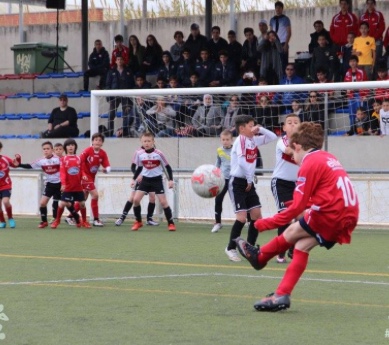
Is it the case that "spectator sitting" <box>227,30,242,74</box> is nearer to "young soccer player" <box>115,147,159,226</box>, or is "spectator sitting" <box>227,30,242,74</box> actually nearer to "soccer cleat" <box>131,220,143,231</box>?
"young soccer player" <box>115,147,159,226</box>

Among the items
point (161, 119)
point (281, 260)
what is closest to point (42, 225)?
point (161, 119)

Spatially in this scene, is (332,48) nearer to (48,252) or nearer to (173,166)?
(173,166)

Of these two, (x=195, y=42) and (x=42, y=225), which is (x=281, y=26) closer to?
(x=195, y=42)

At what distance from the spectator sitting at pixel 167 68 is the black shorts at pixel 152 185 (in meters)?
6.34

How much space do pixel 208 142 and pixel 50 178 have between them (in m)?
3.28

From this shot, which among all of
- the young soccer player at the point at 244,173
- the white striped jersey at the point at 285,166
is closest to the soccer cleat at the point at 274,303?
the white striped jersey at the point at 285,166

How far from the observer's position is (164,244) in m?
15.1

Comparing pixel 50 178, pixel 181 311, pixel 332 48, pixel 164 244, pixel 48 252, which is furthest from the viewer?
pixel 332 48

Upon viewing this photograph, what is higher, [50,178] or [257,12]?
[257,12]

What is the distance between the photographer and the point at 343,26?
22812 mm

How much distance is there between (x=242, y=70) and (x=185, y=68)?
4.37 ft

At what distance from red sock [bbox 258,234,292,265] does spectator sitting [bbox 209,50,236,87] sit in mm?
14882

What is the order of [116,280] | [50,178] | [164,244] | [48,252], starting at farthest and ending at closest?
1. [50,178]
2. [164,244]
3. [48,252]
4. [116,280]

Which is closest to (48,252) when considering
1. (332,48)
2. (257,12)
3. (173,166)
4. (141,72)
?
(173,166)
